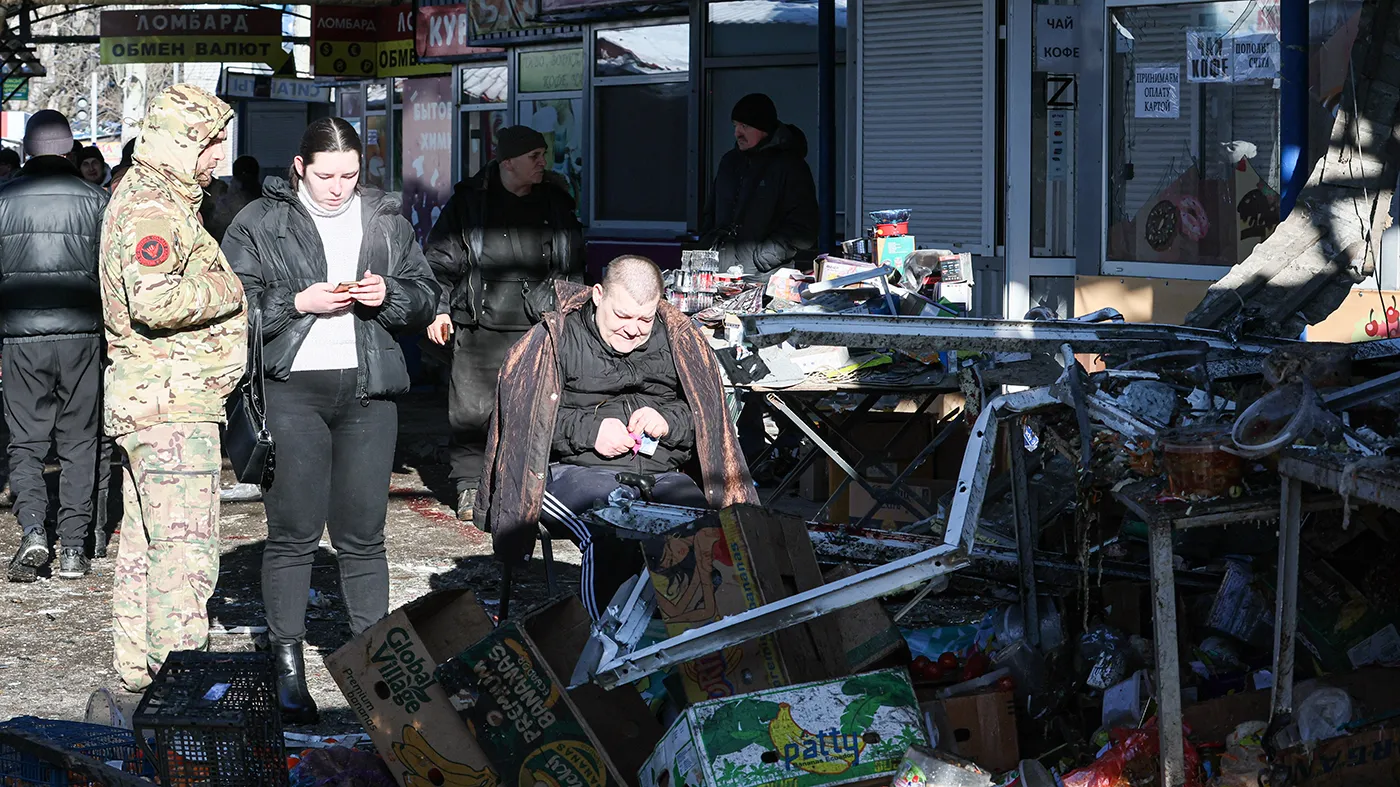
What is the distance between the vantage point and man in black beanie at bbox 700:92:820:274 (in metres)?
8.63

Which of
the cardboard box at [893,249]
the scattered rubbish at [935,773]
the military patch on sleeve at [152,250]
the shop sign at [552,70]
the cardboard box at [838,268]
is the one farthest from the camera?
the shop sign at [552,70]

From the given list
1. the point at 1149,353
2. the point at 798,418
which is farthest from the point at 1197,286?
the point at 1149,353

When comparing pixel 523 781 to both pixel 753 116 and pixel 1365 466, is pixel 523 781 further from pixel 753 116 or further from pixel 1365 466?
pixel 753 116

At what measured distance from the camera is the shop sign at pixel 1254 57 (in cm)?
747

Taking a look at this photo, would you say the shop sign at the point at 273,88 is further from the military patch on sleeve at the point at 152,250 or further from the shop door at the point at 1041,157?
the military patch on sleeve at the point at 152,250

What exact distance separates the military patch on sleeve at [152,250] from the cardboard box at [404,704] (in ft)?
4.54

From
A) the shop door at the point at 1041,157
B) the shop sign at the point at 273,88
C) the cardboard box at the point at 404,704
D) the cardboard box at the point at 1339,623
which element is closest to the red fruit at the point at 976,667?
the cardboard box at the point at 1339,623

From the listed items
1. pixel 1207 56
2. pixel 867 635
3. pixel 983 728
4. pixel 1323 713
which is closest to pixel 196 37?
pixel 1207 56

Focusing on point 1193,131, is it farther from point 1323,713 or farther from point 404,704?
point 404,704

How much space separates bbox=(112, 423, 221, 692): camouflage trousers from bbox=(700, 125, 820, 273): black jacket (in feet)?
13.7

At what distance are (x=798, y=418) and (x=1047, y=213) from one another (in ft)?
8.21

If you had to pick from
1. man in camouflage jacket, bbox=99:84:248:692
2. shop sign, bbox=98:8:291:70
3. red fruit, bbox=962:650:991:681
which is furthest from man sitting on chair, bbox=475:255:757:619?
shop sign, bbox=98:8:291:70

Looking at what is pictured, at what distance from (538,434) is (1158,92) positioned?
14.3 ft

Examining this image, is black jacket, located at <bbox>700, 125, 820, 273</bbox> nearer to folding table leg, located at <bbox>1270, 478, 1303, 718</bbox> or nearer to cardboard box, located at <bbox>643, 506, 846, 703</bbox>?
cardboard box, located at <bbox>643, 506, 846, 703</bbox>
